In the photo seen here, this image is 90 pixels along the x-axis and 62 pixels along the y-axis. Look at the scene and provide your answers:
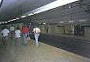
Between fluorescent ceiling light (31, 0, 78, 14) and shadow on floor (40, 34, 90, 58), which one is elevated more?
fluorescent ceiling light (31, 0, 78, 14)

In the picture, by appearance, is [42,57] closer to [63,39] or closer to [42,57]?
[42,57]

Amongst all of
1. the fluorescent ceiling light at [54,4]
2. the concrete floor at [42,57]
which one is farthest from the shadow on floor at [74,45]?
the fluorescent ceiling light at [54,4]

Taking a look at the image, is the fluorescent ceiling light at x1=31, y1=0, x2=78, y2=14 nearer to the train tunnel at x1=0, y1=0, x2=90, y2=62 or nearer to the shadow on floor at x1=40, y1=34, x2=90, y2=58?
the train tunnel at x1=0, y1=0, x2=90, y2=62

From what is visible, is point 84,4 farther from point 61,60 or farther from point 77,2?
point 61,60

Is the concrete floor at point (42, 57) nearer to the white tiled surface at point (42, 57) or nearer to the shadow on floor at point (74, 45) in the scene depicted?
the white tiled surface at point (42, 57)

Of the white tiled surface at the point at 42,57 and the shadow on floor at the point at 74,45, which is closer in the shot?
the white tiled surface at the point at 42,57

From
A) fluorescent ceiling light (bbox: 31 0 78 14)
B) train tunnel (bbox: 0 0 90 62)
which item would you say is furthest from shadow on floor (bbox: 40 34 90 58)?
fluorescent ceiling light (bbox: 31 0 78 14)

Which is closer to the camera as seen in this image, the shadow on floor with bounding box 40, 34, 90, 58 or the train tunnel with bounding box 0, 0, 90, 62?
the train tunnel with bounding box 0, 0, 90, 62

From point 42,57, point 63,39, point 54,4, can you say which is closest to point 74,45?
point 54,4

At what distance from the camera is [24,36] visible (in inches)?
396

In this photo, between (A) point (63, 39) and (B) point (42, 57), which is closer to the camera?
(B) point (42, 57)

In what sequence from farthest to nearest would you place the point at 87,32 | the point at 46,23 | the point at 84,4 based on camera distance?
the point at 46,23 < the point at 87,32 < the point at 84,4

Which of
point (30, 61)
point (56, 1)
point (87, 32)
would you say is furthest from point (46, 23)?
point (30, 61)

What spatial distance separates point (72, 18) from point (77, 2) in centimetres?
212
